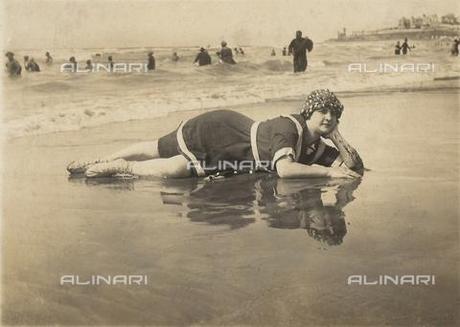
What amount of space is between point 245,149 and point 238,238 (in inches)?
16.5

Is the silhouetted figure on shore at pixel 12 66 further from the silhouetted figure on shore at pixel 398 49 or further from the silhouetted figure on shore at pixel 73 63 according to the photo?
the silhouetted figure on shore at pixel 398 49

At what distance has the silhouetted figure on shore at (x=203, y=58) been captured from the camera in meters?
3.49

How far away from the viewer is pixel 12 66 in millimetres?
3471

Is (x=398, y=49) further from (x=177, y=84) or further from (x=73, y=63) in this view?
(x=73, y=63)

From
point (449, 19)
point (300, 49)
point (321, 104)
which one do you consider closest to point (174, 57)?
point (300, 49)

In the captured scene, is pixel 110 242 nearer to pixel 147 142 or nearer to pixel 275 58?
pixel 147 142

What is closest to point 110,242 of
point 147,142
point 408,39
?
point 147,142

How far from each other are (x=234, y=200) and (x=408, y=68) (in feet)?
3.55

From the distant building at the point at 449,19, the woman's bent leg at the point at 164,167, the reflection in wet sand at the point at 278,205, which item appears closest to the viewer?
the reflection in wet sand at the point at 278,205

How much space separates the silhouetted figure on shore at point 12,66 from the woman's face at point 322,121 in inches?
56.2

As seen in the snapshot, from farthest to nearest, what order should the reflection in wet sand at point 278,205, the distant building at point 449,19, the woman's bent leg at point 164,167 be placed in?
the distant building at point 449,19 → the woman's bent leg at point 164,167 → the reflection in wet sand at point 278,205

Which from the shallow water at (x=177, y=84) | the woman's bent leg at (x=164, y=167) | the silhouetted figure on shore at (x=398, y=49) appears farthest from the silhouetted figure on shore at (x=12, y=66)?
the silhouetted figure on shore at (x=398, y=49)

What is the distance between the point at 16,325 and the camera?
334 cm

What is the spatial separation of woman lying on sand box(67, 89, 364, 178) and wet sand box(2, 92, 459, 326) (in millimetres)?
58
